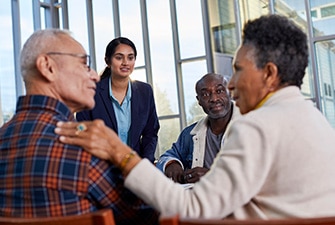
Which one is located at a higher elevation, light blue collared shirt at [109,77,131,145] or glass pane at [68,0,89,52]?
glass pane at [68,0,89,52]

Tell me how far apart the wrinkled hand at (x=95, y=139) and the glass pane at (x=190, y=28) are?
7.41 metres

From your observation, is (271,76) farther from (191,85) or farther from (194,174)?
(191,85)

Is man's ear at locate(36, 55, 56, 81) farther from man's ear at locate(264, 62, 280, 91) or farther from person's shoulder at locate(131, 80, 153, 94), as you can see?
person's shoulder at locate(131, 80, 153, 94)

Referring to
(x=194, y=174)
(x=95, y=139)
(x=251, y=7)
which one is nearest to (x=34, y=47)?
(x=95, y=139)

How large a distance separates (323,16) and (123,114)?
17.3 feet

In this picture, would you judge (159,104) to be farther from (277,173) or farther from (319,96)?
(277,173)

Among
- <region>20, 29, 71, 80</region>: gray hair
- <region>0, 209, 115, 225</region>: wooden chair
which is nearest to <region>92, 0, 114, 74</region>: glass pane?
<region>20, 29, 71, 80</region>: gray hair

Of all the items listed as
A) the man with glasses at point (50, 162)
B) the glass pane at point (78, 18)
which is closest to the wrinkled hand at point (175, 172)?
the man with glasses at point (50, 162)

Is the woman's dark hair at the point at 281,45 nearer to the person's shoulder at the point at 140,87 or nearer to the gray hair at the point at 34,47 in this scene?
the gray hair at the point at 34,47

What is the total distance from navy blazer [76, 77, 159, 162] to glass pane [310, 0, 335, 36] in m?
4.94

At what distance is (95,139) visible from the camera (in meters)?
1.25

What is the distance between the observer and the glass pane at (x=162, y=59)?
348 inches

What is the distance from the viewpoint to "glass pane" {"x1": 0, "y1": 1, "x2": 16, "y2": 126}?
7992 millimetres

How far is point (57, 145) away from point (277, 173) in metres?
0.58
